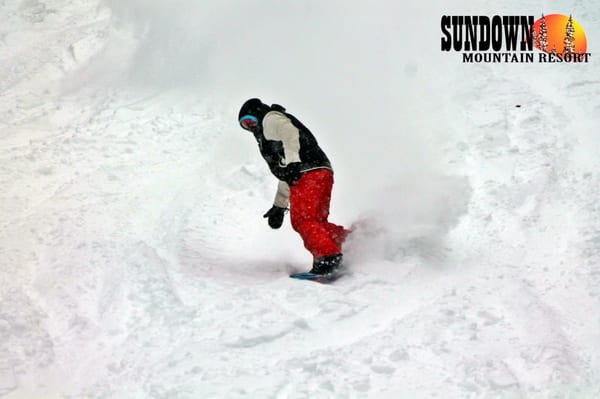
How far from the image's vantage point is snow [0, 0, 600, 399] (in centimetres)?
300

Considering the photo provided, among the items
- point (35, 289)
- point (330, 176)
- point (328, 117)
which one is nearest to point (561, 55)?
point (328, 117)

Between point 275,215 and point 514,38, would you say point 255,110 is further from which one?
point 514,38

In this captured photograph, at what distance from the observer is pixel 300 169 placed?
14.2ft

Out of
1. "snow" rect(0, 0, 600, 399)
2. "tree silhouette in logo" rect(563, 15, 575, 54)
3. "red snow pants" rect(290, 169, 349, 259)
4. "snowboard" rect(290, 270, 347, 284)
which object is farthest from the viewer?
"tree silhouette in logo" rect(563, 15, 575, 54)

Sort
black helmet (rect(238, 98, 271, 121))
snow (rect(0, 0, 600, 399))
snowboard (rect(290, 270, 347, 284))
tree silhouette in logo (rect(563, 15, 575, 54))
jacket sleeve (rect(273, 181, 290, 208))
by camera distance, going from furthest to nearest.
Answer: tree silhouette in logo (rect(563, 15, 575, 54))
jacket sleeve (rect(273, 181, 290, 208))
black helmet (rect(238, 98, 271, 121))
snowboard (rect(290, 270, 347, 284))
snow (rect(0, 0, 600, 399))

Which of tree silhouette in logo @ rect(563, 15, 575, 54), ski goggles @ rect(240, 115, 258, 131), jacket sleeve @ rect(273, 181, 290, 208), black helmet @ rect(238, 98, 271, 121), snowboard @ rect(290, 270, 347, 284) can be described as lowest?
snowboard @ rect(290, 270, 347, 284)

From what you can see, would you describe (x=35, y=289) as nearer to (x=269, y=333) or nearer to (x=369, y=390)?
(x=269, y=333)

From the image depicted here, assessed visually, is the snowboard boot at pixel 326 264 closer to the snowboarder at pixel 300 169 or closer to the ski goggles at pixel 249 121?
the snowboarder at pixel 300 169

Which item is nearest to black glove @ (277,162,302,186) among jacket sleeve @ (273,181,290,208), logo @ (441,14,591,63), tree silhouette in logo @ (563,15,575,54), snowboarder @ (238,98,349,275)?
snowboarder @ (238,98,349,275)

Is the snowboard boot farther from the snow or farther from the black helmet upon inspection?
the black helmet

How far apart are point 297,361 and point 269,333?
33cm

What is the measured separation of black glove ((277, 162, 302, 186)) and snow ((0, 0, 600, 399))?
2.19ft

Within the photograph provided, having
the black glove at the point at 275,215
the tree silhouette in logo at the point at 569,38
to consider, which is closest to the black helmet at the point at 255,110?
the black glove at the point at 275,215

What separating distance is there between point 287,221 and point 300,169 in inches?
62.5
